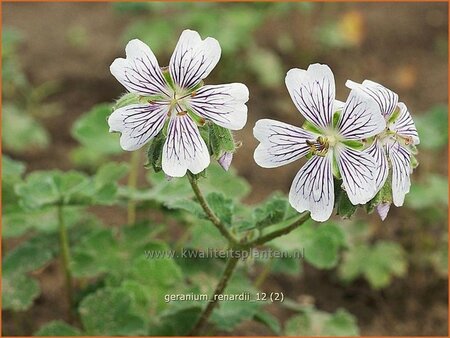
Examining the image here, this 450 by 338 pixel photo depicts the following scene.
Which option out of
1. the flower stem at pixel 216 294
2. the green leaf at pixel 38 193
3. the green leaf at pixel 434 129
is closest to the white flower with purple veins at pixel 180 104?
the flower stem at pixel 216 294

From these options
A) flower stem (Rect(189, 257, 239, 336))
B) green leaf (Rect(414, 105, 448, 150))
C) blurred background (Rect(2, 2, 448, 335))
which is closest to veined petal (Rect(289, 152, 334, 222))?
flower stem (Rect(189, 257, 239, 336))

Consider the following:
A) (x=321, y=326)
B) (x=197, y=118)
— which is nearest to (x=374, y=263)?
(x=321, y=326)

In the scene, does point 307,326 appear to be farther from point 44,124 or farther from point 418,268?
point 44,124

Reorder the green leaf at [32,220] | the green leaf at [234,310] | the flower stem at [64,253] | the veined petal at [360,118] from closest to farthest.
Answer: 1. the veined petal at [360,118]
2. the green leaf at [234,310]
3. the flower stem at [64,253]
4. the green leaf at [32,220]

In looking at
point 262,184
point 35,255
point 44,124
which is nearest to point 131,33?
point 44,124

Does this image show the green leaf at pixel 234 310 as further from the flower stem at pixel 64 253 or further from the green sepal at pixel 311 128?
the green sepal at pixel 311 128

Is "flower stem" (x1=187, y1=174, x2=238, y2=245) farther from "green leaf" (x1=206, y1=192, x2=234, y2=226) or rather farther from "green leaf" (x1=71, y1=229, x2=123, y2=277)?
"green leaf" (x1=71, y1=229, x2=123, y2=277)
